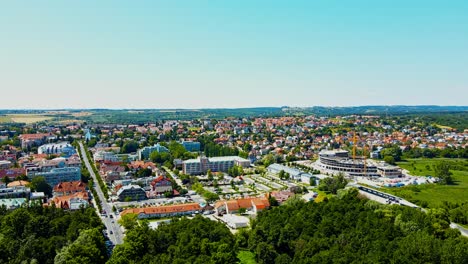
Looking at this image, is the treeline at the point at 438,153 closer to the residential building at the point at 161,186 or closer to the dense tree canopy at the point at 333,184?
the dense tree canopy at the point at 333,184

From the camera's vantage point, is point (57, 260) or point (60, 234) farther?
point (60, 234)

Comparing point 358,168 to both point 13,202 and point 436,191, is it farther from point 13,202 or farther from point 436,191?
point 13,202

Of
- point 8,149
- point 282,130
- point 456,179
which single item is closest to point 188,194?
point 456,179

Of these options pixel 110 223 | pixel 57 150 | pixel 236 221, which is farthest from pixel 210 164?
pixel 57 150

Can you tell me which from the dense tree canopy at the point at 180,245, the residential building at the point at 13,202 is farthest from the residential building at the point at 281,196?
the residential building at the point at 13,202

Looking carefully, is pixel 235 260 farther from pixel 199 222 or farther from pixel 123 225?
pixel 123 225

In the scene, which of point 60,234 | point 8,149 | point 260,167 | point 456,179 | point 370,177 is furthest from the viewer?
point 8,149

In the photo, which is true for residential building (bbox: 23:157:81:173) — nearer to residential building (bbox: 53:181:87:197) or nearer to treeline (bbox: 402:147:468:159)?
residential building (bbox: 53:181:87:197)
